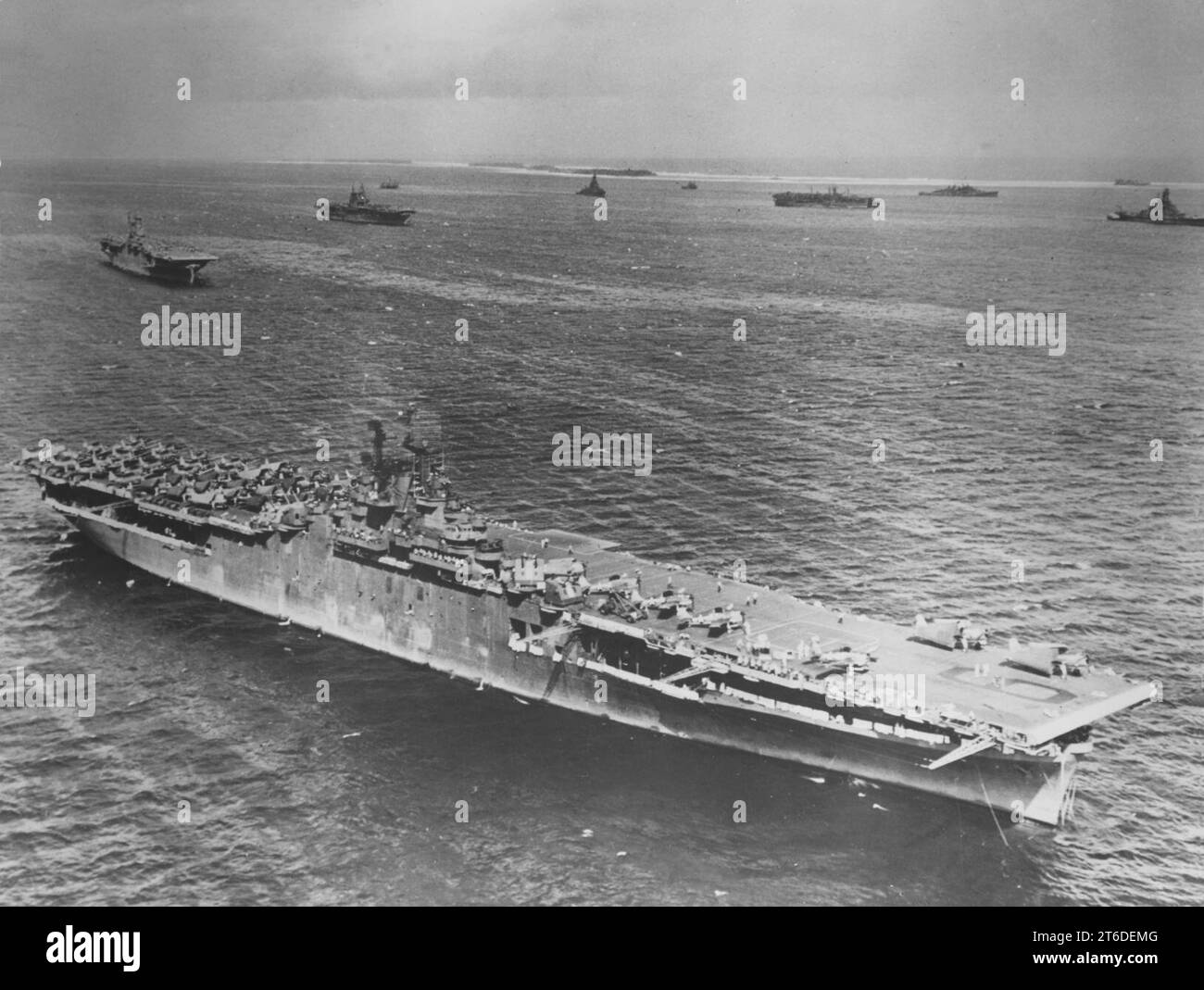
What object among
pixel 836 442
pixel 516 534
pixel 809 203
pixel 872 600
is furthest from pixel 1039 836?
pixel 809 203

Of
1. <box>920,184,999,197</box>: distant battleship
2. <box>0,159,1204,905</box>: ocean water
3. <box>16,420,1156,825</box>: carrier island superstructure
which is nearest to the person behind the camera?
<box>0,159,1204,905</box>: ocean water

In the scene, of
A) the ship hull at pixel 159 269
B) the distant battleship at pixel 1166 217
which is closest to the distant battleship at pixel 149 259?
the ship hull at pixel 159 269

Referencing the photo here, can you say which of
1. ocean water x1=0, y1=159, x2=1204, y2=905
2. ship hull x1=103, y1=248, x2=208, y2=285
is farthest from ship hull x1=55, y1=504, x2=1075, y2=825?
ship hull x1=103, y1=248, x2=208, y2=285

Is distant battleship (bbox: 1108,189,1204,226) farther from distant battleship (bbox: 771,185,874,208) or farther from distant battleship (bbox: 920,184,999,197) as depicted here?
distant battleship (bbox: 920,184,999,197)

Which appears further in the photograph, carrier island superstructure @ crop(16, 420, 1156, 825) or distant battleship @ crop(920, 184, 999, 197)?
distant battleship @ crop(920, 184, 999, 197)

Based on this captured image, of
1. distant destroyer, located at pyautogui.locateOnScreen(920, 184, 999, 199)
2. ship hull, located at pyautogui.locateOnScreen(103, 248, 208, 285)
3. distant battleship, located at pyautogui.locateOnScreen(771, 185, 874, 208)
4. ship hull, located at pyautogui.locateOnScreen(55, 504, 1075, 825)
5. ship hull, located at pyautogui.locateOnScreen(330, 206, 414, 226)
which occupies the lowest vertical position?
ship hull, located at pyautogui.locateOnScreen(55, 504, 1075, 825)

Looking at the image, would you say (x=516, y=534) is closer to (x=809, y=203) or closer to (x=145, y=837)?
(x=145, y=837)

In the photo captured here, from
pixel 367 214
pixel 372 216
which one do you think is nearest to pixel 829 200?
pixel 372 216
